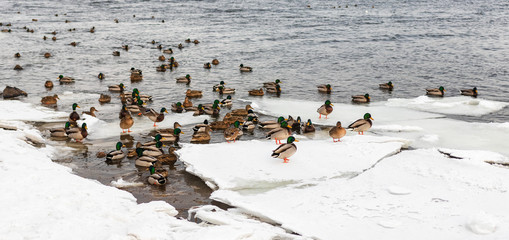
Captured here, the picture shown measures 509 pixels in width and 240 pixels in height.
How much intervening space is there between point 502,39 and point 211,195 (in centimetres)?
3187

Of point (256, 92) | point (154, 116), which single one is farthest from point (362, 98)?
point (154, 116)

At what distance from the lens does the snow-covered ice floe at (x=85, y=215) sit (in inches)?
320

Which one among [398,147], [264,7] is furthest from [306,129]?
[264,7]

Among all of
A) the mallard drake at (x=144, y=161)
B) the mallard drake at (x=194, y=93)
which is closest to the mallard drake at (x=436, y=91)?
the mallard drake at (x=194, y=93)

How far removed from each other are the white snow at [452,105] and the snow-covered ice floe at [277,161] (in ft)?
18.2

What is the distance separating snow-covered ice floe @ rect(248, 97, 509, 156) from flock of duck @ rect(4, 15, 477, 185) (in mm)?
634

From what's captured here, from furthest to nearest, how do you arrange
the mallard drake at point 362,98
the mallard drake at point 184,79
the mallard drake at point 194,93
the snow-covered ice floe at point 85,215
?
the mallard drake at point 184,79
the mallard drake at point 194,93
the mallard drake at point 362,98
the snow-covered ice floe at point 85,215

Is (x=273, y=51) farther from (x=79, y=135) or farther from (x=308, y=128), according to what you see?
(x=79, y=135)

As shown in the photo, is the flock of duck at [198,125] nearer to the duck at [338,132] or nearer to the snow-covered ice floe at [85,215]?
the duck at [338,132]

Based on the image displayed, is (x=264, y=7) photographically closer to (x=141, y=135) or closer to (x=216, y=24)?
(x=216, y=24)

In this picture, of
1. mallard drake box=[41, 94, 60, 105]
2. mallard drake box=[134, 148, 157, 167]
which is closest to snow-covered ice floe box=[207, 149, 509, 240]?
mallard drake box=[134, 148, 157, 167]

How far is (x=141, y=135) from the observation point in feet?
52.6

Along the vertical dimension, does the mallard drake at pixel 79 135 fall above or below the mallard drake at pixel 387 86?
below

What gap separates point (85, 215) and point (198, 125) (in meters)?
7.30
